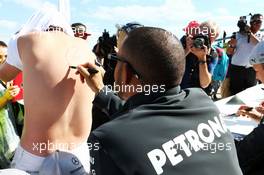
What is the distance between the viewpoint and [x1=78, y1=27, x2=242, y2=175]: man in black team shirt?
3.77 feet

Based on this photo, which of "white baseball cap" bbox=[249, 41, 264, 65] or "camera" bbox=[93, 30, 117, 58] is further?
"camera" bbox=[93, 30, 117, 58]

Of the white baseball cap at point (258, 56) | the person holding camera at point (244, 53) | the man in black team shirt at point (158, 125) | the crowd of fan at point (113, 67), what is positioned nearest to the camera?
the man in black team shirt at point (158, 125)

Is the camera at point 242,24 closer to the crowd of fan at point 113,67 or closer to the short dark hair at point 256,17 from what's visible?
the short dark hair at point 256,17

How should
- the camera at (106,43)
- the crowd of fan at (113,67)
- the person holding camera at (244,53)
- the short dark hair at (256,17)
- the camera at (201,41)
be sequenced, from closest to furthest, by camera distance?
the crowd of fan at (113,67) → the camera at (106,43) → the camera at (201,41) → the person holding camera at (244,53) → the short dark hair at (256,17)

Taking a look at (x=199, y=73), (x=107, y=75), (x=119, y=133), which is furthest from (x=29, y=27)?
(x=199, y=73)

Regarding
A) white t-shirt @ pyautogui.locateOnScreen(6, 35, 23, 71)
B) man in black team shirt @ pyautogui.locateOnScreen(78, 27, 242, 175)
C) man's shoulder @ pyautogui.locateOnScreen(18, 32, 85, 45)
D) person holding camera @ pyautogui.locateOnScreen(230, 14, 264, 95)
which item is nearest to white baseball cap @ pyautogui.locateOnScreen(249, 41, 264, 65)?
man in black team shirt @ pyautogui.locateOnScreen(78, 27, 242, 175)

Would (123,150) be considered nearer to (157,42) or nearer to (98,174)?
(98,174)

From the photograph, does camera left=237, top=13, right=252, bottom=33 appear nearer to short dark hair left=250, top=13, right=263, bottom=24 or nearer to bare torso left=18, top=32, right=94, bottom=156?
short dark hair left=250, top=13, right=263, bottom=24

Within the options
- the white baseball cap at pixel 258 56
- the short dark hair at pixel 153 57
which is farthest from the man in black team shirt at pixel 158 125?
the white baseball cap at pixel 258 56

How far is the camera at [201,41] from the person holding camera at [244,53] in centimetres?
213

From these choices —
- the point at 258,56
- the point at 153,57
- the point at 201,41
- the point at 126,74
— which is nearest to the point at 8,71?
the point at 126,74

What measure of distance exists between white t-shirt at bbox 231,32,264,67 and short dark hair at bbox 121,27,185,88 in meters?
4.23

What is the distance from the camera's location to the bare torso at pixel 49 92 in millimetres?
1701

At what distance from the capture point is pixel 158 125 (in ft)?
3.93
